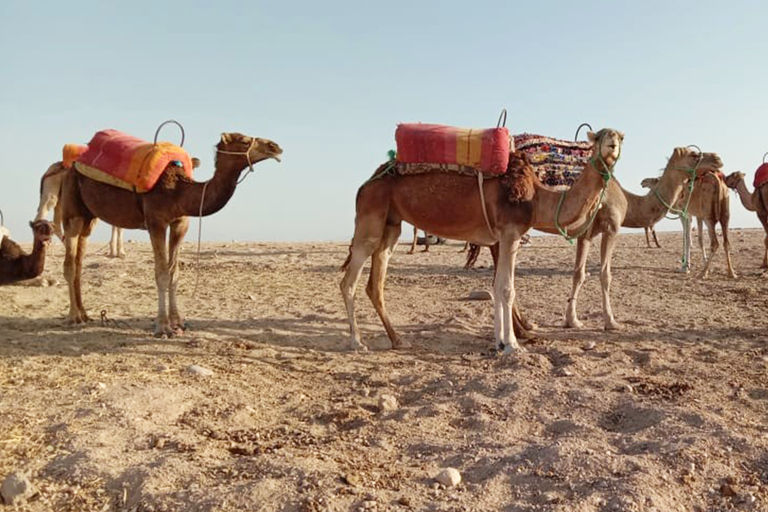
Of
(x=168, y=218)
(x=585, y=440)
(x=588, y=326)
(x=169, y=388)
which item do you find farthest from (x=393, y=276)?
(x=585, y=440)

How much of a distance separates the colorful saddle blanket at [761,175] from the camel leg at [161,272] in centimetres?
1270

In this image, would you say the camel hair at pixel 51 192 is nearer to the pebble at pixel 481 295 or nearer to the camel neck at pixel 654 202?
the pebble at pixel 481 295

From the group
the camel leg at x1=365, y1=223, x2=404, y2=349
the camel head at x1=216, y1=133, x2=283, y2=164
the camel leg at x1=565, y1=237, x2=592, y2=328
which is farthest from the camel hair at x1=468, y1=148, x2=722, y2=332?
the camel head at x1=216, y1=133, x2=283, y2=164

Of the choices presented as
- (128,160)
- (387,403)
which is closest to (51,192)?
(128,160)

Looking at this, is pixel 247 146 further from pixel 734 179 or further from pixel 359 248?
pixel 734 179

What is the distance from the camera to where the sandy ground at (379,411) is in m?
3.44

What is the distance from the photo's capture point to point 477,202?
7047 mm

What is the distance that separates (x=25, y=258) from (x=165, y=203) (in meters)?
2.29

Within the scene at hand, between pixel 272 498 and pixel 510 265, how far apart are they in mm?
4224

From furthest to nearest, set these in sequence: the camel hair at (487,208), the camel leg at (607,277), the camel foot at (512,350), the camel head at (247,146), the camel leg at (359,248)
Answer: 1. the camel leg at (607,277)
2. the camel leg at (359,248)
3. the camel head at (247,146)
4. the camel hair at (487,208)
5. the camel foot at (512,350)

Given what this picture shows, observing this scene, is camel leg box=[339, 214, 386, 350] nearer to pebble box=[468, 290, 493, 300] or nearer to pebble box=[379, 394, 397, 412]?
pebble box=[379, 394, 397, 412]

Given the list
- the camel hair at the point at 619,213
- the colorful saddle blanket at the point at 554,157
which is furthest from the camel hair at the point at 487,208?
the colorful saddle blanket at the point at 554,157

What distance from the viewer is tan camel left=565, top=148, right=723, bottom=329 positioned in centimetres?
854

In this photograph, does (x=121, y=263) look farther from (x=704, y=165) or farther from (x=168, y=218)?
(x=704, y=165)
